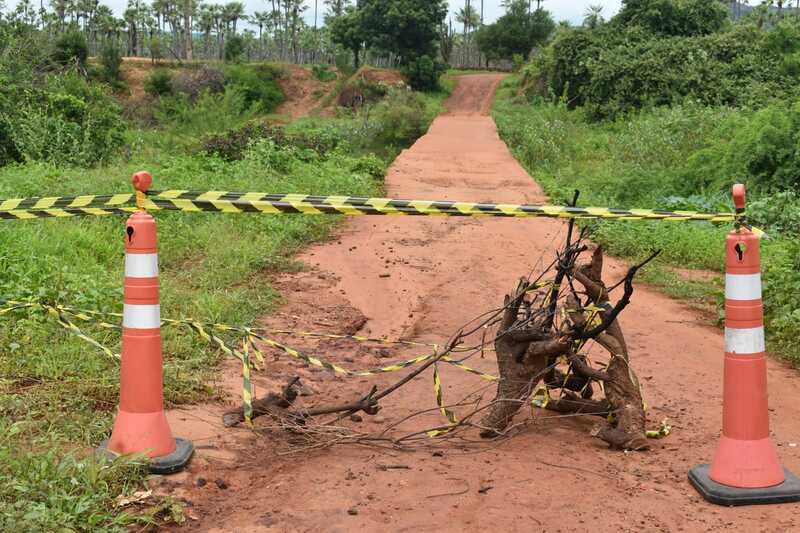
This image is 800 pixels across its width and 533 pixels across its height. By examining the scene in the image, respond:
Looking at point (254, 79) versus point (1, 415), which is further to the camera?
point (254, 79)

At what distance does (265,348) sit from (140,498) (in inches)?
95.6

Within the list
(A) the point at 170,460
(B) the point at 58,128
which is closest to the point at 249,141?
(B) the point at 58,128

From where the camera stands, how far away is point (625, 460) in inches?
148

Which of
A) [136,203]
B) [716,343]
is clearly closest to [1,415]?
[136,203]

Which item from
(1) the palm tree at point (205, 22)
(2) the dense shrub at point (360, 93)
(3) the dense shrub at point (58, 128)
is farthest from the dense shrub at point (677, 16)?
(1) the palm tree at point (205, 22)

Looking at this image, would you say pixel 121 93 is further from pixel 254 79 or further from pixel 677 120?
pixel 677 120

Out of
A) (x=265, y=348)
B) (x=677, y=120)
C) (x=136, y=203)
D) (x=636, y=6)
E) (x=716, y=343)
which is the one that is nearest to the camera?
(x=136, y=203)

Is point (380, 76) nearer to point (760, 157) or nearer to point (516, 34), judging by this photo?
point (516, 34)

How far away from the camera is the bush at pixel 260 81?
44719 mm

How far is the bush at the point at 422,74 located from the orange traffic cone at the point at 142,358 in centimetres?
4247

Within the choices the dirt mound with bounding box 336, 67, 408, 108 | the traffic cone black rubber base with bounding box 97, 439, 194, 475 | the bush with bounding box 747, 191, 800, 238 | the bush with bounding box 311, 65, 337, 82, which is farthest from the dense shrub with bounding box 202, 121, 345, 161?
the bush with bounding box 311, 65, 337, 82

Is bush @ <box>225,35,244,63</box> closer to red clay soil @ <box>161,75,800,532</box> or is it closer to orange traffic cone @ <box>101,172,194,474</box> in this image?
red clay soil @ <box>161,75,800,532</box>

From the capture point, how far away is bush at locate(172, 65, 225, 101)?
42094mm

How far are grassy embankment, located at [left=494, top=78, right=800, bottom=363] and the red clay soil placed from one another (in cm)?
54
